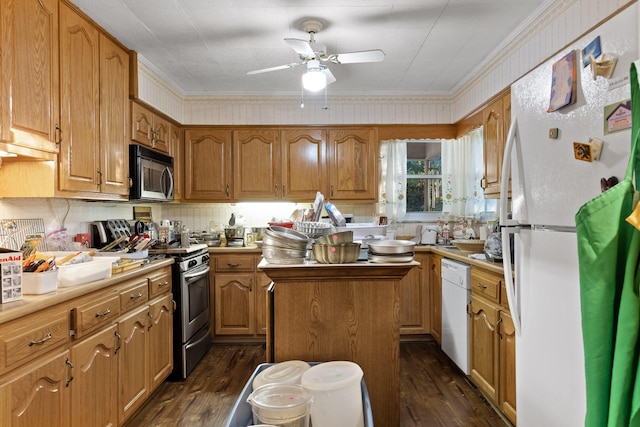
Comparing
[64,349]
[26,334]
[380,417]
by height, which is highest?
[26,334]

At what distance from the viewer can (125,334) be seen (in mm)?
2213

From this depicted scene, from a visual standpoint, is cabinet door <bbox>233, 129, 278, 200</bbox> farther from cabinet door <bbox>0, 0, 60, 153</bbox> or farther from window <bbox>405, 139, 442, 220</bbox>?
cabinet door <bbox>0, 0, 60, 153</bbox>

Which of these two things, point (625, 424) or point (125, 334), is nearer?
point (625, 424)

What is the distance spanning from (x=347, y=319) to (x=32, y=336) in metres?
1.24

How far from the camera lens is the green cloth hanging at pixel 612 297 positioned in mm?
756

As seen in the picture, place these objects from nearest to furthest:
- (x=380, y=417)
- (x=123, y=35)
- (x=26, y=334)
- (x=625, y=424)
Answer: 1. (x=625, y=424)
2. (x=26, y=334)
3. (x=380, y=417)
4. (x=123, y=35)

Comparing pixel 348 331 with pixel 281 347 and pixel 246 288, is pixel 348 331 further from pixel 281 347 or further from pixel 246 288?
pixel 246 288

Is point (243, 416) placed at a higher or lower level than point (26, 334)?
lower

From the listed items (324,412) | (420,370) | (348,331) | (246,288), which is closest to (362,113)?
(246,288)

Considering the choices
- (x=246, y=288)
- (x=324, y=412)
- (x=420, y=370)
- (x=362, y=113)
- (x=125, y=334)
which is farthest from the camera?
(x=362, y=113)

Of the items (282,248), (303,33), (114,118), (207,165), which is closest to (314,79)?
(303,33)

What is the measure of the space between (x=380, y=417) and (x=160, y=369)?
1.76 m

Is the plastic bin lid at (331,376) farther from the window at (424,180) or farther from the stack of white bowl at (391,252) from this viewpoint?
the window at (424,180)

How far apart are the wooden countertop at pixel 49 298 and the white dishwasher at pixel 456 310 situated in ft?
7.44
